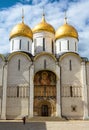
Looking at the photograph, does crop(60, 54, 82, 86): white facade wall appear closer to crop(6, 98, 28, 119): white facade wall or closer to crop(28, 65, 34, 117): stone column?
crop(28, 65, 34, 117): stone column

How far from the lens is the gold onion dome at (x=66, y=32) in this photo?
24609mm

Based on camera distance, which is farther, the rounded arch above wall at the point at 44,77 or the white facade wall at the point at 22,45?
the white facade wall at the point at 22,45

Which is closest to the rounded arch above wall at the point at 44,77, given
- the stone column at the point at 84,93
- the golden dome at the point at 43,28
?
the stone column at the point at 84,93

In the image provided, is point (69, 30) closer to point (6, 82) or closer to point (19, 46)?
point (19, 46)

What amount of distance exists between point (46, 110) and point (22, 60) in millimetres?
4720

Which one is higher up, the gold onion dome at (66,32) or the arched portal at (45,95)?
the gold onion dome at (66,32)

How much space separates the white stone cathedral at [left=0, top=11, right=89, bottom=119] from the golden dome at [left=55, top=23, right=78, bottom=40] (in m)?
1.95

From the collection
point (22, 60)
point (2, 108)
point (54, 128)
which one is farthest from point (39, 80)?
point (54, 128)

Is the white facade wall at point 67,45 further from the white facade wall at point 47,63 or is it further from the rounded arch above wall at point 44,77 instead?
the rounded arch above wall at point 44,77

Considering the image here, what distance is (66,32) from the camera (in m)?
24.6

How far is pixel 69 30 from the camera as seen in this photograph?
24641mm

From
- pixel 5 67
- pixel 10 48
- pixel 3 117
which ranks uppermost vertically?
pixel 10 48

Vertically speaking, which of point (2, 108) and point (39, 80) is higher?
point (39, 80)

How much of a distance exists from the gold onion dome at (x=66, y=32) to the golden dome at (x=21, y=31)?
256 centimetres
